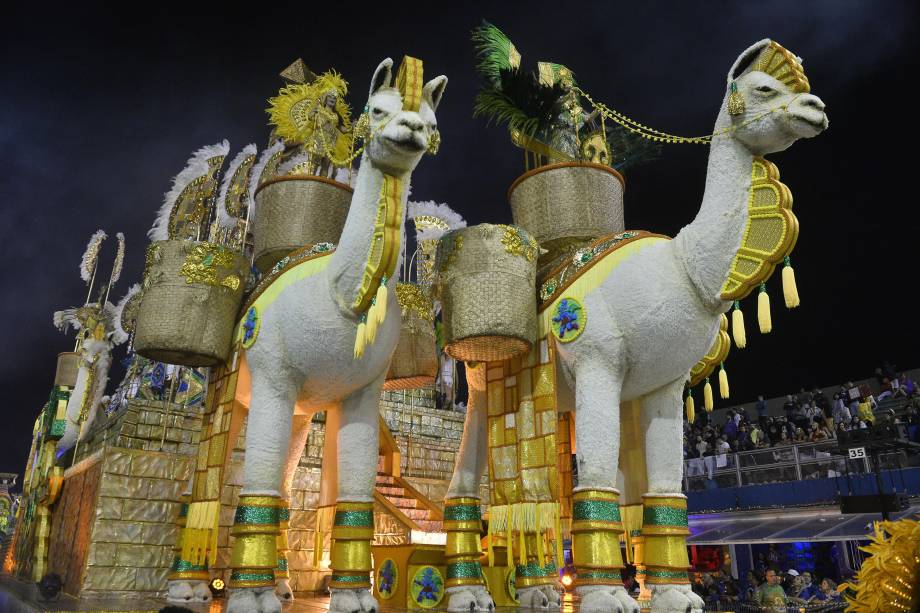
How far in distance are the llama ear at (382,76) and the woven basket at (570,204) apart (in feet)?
5.18

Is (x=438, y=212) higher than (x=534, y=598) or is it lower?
higher

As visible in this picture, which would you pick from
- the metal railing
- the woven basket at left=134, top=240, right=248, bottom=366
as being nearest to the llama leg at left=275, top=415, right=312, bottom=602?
the woven basket at left=134, top=240, right=248, bottom=366

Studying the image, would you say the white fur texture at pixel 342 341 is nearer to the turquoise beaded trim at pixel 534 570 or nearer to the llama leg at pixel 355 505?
the llama leg at pixel 355 505

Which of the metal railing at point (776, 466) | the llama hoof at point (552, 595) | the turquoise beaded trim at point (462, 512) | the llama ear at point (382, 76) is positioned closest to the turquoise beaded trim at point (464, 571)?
the turquoise beaded trim at point (462, 512)

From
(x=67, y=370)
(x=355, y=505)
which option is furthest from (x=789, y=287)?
(x=67, y=370)

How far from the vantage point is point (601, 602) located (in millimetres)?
3627

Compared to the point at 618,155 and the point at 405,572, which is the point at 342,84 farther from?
the point at 405,572

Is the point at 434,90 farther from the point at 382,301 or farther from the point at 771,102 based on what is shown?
the point at 771,102

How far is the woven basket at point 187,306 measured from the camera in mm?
4645

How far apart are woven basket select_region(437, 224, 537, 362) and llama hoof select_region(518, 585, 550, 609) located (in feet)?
5.20

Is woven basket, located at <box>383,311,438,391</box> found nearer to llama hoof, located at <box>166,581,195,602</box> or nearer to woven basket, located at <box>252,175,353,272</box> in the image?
woven basket, located at <box>252,175,353,272</box>

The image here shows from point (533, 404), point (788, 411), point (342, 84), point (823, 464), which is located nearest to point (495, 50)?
point (342, 84)

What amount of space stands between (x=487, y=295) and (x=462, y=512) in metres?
1.53

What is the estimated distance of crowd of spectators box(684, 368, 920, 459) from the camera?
12422 millimetres
